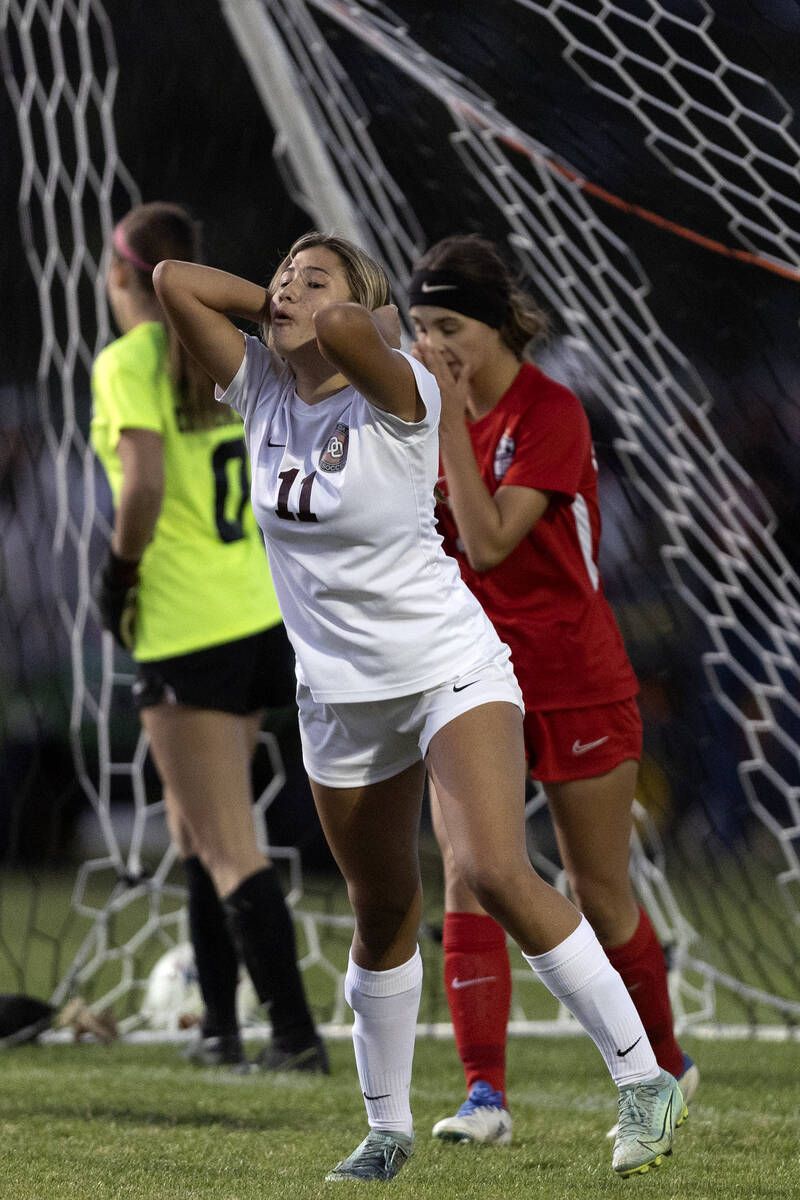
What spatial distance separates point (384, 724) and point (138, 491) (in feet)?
4.58

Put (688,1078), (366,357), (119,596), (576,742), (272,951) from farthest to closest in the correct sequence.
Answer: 1. (119,596)
2. (272,951)
3. (688,1078)
4. (576,742)
5. (366,357)

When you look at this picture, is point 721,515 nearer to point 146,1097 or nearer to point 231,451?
point 231,451

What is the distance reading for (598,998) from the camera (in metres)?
2.24

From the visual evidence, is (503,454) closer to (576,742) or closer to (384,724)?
(576,742)

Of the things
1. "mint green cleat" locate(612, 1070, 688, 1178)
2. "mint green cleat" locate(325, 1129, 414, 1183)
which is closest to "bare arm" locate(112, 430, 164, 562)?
"mint green cleat" locate(325, 1129, 414, 1183)

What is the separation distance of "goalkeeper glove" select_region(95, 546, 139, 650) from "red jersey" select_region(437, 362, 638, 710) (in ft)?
3.12

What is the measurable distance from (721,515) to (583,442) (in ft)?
6.06

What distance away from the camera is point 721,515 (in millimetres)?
4629

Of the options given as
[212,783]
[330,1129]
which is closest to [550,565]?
[212,783]

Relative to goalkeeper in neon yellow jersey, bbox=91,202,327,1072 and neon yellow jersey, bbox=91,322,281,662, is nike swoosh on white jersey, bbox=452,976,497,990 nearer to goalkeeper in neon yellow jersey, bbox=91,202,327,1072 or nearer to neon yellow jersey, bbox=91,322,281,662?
goalkeeper in neon yellow jersey, bbox=91,202,327,1072

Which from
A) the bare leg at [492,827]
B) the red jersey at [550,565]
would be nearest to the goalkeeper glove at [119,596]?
the red jersey at [550,565]

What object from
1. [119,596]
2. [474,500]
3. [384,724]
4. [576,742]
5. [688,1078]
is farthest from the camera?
[119,596]

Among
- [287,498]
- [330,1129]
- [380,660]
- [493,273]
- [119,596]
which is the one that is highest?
[493,273]

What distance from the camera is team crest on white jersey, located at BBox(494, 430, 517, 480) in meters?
2.88
